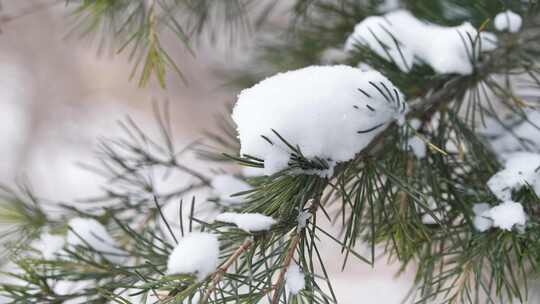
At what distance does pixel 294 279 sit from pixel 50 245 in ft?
0.76

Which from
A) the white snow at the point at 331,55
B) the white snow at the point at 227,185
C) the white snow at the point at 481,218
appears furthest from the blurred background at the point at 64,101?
the white snow at the point at 481,218

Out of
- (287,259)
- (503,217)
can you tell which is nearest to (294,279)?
(287,259)

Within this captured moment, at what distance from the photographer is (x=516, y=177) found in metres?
0.38

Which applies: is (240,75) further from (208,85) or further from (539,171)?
(208,85)

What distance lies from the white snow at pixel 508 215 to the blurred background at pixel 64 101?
7.04 feet

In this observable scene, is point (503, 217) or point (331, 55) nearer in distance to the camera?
point (503, 217)

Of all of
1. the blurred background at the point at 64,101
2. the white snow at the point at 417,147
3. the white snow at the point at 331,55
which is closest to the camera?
the white snow at the point at 417,147

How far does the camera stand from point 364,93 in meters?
0.34

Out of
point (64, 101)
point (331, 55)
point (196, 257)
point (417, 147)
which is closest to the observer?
point (196, 257)

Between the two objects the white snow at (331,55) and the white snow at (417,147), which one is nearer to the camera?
the white snow at (417,147)

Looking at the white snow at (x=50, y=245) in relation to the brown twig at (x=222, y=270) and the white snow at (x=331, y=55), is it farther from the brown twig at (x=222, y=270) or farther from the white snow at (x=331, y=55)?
the white snow at (x=331, y=55)

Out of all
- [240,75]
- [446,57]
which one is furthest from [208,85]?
[446,57]

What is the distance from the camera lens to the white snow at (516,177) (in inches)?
14.6

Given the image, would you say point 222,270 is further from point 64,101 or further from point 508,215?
point 64,101
